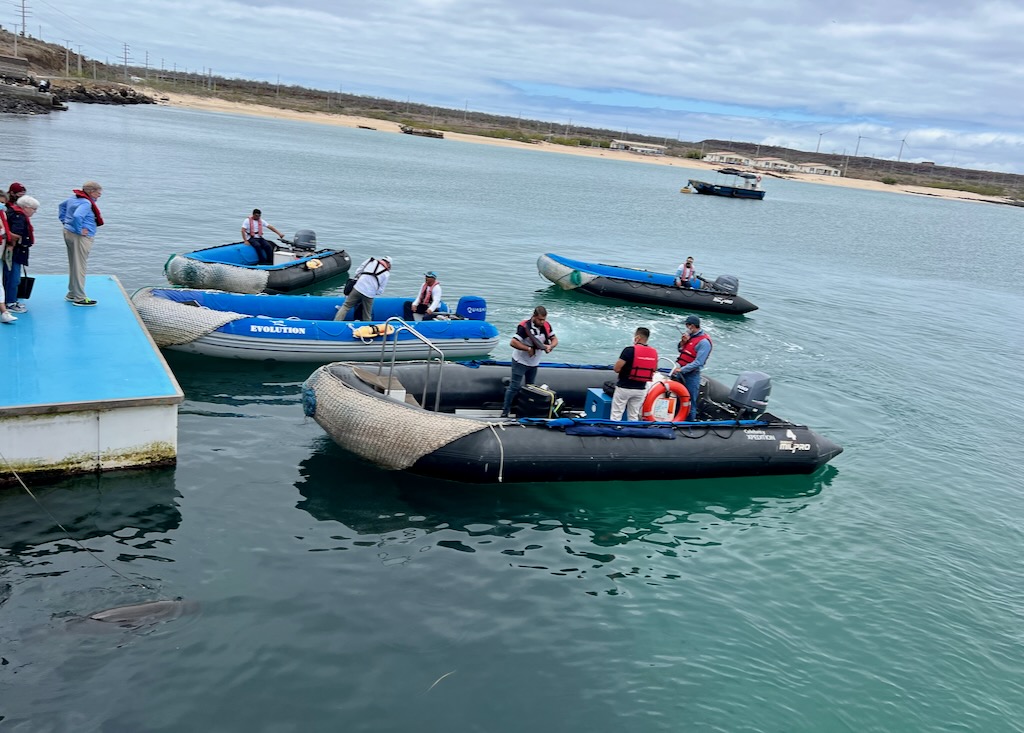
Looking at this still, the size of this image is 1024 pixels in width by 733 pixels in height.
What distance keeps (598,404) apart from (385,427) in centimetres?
334

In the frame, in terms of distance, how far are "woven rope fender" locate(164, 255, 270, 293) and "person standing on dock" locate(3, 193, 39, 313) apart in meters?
6.40

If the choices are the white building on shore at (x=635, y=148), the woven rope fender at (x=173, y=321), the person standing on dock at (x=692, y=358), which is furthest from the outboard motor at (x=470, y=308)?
the white building on shore at (x=635, y=148)

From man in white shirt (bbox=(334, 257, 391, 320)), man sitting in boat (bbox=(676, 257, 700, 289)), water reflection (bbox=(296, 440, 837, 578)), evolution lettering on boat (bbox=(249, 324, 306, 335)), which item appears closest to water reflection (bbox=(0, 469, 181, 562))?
water reflection (bbox=(296, 440, 837, 578))

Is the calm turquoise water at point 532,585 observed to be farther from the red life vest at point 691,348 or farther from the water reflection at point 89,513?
the red life vest at point 691,348

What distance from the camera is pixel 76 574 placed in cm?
729

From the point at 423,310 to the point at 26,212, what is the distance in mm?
6737

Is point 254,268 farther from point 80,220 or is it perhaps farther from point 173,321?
point 80,220

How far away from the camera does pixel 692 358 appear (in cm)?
1161

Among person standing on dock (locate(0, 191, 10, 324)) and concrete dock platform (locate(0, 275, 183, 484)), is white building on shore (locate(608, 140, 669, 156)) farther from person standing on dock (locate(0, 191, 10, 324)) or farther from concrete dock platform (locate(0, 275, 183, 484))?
concrete dock platform (locate(0, 275, 183, 484))

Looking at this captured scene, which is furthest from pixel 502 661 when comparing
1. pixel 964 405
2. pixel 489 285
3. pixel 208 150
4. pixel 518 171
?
pixel 518 171

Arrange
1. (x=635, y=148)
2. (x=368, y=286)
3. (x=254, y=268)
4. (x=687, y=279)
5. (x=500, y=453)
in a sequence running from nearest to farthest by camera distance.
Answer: (x=500, y=453)
(x=368, y=286)
(x=254, y=268)
(x=687, y=279)
(x=635, y=148)

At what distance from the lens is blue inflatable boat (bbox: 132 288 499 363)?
13062 mm

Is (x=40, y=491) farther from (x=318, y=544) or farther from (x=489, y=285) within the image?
(x=489, y=285)

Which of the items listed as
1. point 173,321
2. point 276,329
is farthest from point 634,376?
point 173,321
